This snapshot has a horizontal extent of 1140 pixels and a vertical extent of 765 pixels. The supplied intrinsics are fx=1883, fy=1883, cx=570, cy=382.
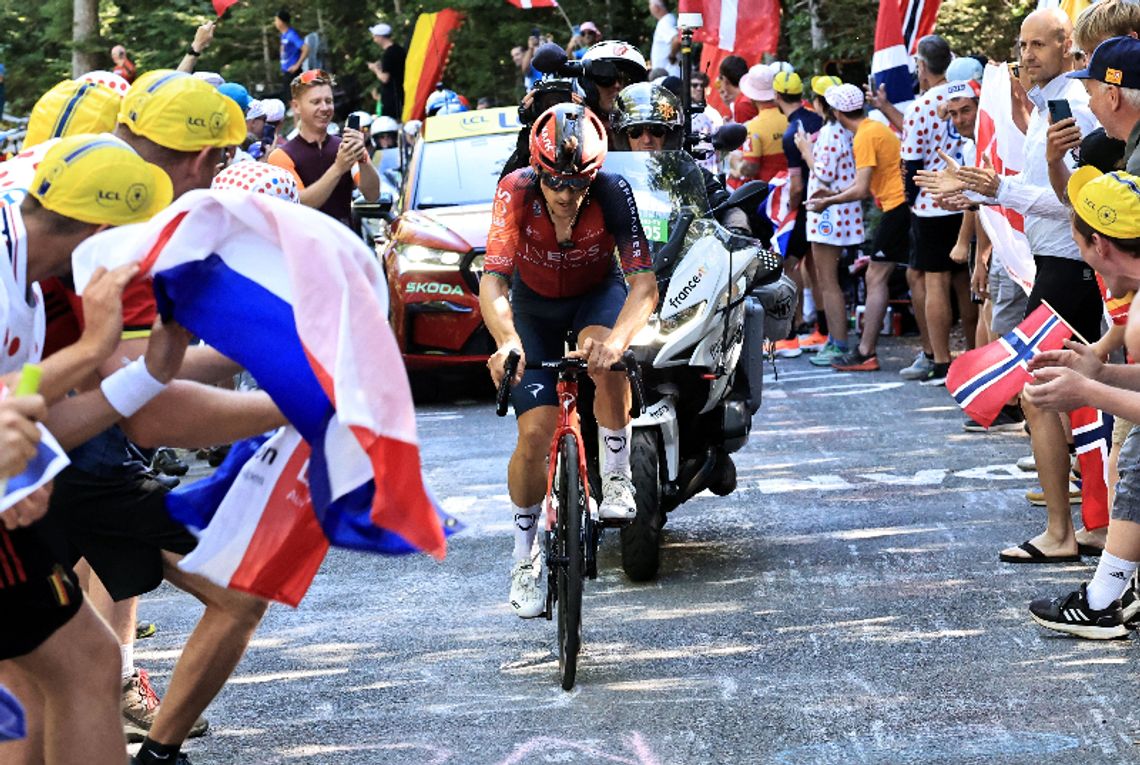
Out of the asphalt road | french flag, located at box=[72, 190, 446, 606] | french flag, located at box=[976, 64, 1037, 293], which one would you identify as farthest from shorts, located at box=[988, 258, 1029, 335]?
french flag, located at box=[72, 190, 446, 606]

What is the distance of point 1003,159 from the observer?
9.76 metres

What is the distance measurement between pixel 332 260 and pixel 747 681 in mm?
2766

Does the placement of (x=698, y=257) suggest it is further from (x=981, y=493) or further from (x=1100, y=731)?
(x=1100, y=731)

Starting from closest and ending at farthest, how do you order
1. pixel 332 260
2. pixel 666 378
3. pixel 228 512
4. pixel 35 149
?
1. pixel 332 260
2. pixel 228 512
3. pixel 35 149
4. pixel 666 378

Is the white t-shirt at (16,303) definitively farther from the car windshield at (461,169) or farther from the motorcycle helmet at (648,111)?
the car windshield at (461,169)

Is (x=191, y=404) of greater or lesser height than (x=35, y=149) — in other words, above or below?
below

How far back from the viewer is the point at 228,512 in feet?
15.1

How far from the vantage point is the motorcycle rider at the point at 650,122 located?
9.05 metres

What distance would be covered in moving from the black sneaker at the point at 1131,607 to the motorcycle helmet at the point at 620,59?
3.94 meters

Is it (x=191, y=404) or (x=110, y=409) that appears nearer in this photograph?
(x=110, y=409)

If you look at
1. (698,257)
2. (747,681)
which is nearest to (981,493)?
(698,257)

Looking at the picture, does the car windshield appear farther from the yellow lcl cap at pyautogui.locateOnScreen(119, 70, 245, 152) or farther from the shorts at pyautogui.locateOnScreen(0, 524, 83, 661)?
the shorts at pyautogui.locateOnScreen(0, 524, 83, 661)

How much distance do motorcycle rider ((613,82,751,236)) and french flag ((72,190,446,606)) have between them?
190 inches

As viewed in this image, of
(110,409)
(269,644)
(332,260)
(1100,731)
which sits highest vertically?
(332,260)
